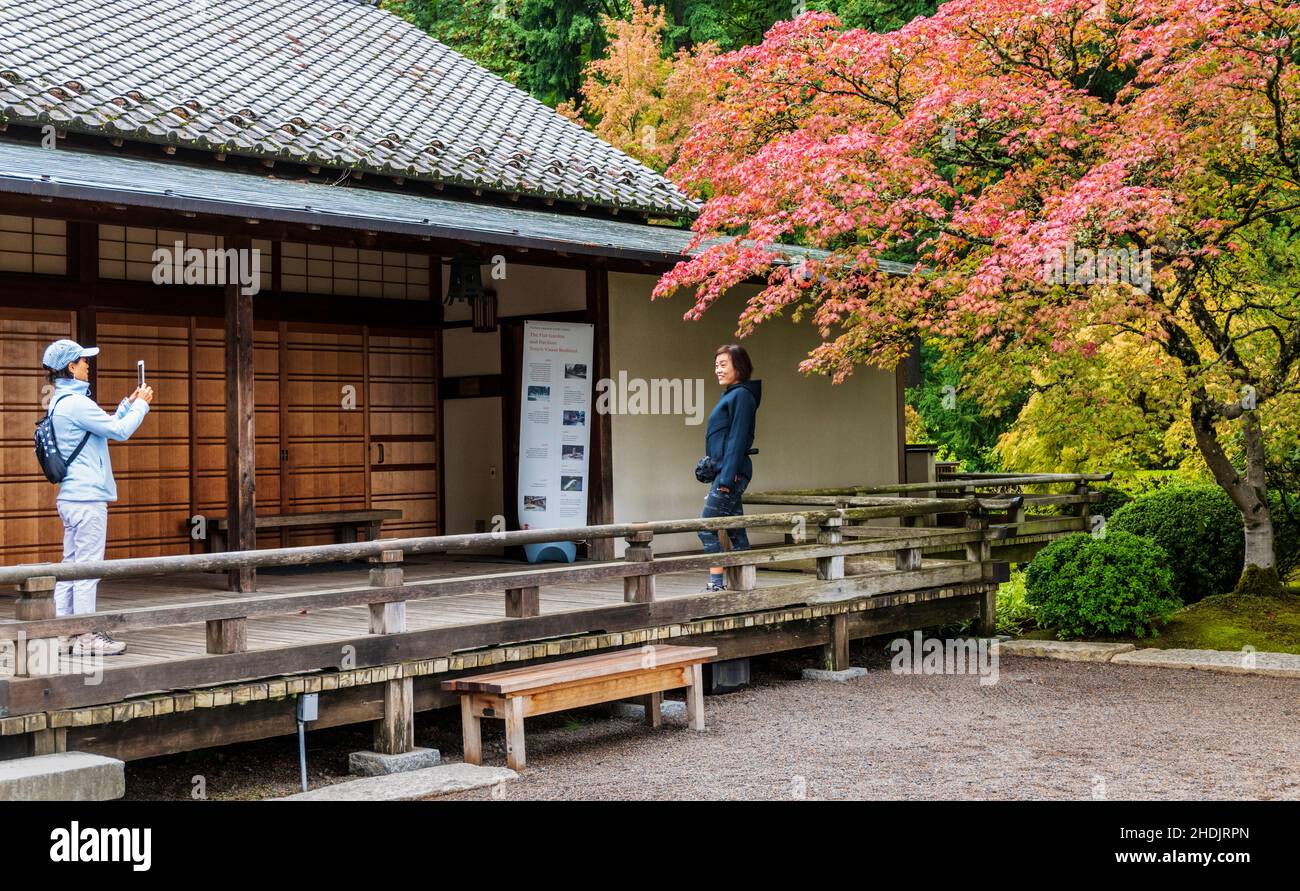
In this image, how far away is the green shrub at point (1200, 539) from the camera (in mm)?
12648

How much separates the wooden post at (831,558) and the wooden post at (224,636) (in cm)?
496

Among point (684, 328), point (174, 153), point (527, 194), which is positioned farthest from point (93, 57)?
point (684, 328)

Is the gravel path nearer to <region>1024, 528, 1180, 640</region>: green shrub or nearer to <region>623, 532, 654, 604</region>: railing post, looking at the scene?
<region>623, 532, 654, 604</region>: railing post

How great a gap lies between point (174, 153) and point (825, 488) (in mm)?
7102

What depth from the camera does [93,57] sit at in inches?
428

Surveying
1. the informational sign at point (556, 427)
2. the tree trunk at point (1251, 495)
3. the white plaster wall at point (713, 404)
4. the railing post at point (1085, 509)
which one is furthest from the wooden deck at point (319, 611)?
the railing post at point (1085, 509)

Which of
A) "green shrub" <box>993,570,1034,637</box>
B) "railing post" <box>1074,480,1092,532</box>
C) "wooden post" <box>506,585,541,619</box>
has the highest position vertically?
"railing post" <box>1074,480,1092,532</box>

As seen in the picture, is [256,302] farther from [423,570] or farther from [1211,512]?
[1211,512]

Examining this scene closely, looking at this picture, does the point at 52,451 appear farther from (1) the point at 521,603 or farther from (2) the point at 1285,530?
(2) the point at 1285,530

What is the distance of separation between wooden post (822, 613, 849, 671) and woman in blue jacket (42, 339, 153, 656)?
557cm

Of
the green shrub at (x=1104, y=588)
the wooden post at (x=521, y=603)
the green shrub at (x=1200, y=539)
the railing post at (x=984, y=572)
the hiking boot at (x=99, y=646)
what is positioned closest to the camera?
the hiking boot at (x=99, y=646)

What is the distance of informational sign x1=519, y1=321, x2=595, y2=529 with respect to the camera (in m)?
11.0

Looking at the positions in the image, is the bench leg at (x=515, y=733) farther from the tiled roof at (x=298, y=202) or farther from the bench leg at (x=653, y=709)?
the tiled roof at (x=298, y=202)

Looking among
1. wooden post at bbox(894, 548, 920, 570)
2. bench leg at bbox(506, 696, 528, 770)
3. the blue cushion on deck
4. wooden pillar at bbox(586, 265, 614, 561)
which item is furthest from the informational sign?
bench leg at bbox(506, 696, 528, 770)
